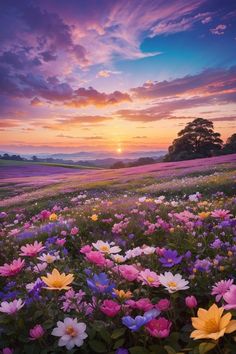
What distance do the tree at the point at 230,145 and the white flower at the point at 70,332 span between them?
51767 mm

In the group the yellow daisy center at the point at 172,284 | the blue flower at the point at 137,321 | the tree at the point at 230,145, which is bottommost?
the blue flower at the point at 137,321

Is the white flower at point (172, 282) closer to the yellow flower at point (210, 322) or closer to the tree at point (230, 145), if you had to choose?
the yellow flower at point (210, 322)

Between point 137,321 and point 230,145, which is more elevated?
point 230,145

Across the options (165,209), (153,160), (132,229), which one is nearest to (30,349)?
(132,229)

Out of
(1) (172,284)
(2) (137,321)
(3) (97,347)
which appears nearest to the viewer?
(2) (137,321)

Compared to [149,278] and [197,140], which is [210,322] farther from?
[197,140]

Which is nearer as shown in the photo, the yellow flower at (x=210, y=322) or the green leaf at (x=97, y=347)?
the yellow flower at (x=210, y=322)

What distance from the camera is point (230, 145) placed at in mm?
52625

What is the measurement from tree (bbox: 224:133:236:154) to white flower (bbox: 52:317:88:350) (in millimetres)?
51767

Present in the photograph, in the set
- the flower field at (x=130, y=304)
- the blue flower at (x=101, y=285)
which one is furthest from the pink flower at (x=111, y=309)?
the blue flower at (x=101, y=285)

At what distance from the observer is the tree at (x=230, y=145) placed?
51347mm

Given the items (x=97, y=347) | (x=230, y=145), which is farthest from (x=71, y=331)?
(x=230, y=145)

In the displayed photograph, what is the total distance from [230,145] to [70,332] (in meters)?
53.5

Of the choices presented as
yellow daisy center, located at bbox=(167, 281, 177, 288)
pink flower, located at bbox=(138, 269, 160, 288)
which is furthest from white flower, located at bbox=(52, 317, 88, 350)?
yellow daisy center, located at bbox=(167, 281, 177, 288)
